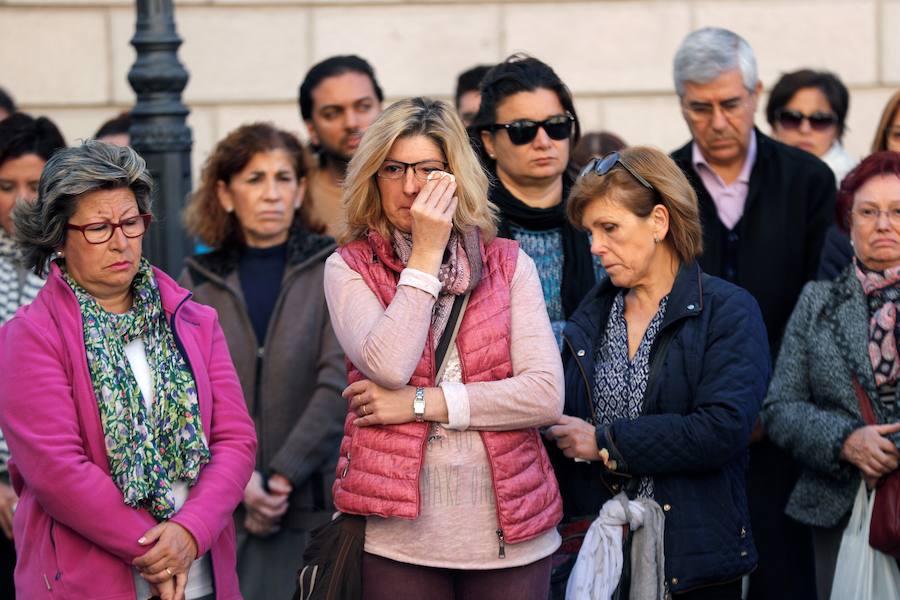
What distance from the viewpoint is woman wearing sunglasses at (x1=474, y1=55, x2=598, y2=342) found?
17.6 feet

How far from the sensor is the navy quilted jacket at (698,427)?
4559 mm

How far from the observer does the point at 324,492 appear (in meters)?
5.84

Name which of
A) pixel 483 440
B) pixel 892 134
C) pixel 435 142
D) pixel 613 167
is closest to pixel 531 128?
pixel 613 167

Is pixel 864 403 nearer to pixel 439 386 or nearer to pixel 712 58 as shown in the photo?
pixel 439 386

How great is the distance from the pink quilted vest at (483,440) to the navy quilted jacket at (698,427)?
34 cm

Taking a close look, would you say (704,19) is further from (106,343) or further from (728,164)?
(106,343)

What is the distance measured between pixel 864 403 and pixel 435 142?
5.81 ft

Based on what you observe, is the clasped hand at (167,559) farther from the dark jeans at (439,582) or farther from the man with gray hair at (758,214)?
the man with gray hair at (758,214)

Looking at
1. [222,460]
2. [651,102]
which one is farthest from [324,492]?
[651,102]

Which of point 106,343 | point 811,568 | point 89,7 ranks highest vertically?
point 89,7

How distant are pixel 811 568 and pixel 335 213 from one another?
2.51 meters

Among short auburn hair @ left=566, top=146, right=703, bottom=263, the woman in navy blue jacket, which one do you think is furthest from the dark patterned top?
short auburn hair @ left=566, top=146, right=703, bottom=263

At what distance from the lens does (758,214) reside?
239 inches

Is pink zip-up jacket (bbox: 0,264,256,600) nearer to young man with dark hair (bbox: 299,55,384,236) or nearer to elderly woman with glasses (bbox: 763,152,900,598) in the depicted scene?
elderly woman with glasses (bbox: 763,152,900,598)
